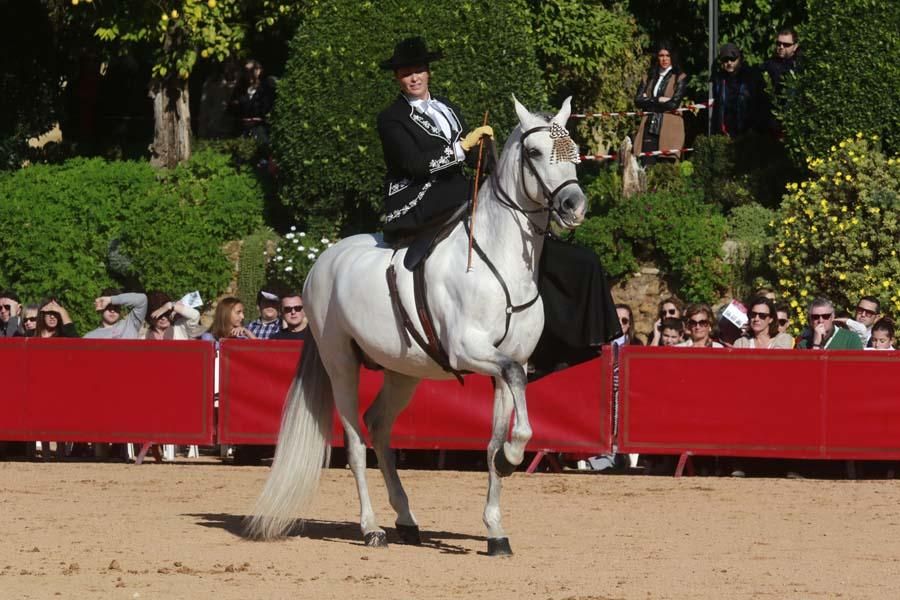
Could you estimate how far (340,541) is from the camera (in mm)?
11500

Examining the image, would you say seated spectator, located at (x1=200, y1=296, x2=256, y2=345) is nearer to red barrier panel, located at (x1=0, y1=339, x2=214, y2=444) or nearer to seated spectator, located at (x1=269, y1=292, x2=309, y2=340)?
seated spectator, located at (x1=269, y1=292, x2=309, y2=340)

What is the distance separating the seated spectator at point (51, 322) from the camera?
1712 centimetres

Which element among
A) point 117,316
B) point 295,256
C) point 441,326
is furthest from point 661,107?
point 441,326

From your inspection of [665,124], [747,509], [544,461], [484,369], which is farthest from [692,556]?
[665,124]

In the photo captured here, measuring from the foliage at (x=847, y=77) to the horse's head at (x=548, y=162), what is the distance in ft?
31.9

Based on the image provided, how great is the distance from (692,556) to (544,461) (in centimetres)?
549

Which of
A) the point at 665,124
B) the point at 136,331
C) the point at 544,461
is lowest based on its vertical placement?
the point at 544,461

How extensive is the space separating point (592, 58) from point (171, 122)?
566 centimetres

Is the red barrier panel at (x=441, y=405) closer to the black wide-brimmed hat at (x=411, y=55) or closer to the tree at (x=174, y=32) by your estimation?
the black wide-brimmed hat at (x=411, y=55)

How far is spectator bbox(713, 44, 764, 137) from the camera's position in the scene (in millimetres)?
20547

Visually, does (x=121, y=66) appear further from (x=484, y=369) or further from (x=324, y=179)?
(x=484, y=369)

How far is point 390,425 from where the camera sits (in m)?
11.6

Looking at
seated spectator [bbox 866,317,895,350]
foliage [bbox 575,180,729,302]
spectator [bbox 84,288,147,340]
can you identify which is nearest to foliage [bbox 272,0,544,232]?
foliage [bbox 575,180,729,302]

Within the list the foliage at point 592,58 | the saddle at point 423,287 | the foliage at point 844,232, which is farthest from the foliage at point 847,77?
the saddle at point 423,287
